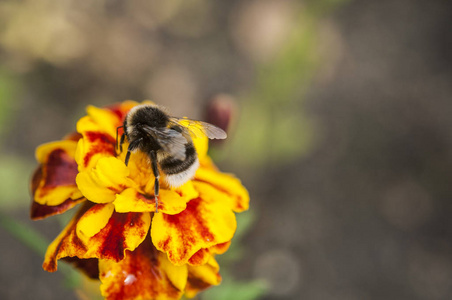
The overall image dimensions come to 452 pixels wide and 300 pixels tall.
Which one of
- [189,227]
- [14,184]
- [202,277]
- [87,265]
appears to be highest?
[189,227]

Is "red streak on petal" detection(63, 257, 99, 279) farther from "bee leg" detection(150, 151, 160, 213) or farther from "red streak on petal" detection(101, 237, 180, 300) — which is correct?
"bee leg" detection(150, 151, 160, 213)

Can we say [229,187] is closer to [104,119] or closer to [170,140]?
[170,140]

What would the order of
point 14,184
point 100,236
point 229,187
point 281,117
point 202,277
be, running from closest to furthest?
point 100,236, point 202,277, point 229,187, point 14,184, point 281,117

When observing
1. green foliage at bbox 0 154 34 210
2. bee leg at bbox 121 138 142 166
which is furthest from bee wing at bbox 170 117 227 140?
green foliage at bbox 0 154 34 210

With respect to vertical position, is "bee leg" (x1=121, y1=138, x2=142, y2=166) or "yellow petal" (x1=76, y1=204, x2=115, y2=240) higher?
"bee leg" (x1=121, y1=138, x2=142, y2=166)

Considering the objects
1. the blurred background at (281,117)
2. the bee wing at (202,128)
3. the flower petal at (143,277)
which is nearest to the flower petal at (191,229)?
the flower petal at (143,277)

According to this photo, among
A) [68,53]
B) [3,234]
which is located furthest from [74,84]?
[3,234]

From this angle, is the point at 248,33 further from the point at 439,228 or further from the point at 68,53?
the point at 439,228

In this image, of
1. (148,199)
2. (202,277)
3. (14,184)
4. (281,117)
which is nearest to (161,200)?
(148,199)
